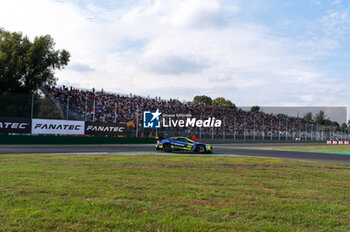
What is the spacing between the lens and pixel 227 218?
467 cm

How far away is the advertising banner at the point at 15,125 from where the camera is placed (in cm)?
2698

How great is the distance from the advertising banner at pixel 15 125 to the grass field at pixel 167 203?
20.8m

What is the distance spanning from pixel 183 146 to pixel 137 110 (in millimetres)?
15384

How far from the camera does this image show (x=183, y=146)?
20531 millimetres

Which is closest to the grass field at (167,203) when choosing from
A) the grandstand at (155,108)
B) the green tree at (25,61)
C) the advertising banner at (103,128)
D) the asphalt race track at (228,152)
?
the asphalt race track at (228,152)

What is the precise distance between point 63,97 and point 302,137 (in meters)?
48.0

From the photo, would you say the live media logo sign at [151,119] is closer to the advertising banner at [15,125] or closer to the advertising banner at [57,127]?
the advertising banner at [57,127]

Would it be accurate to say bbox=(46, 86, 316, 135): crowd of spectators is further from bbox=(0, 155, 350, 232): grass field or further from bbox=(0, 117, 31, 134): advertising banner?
bbox=(0, 155, 350, 232): grass field

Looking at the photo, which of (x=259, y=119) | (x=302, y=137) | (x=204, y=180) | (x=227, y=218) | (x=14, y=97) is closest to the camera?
(x=227, y=218)

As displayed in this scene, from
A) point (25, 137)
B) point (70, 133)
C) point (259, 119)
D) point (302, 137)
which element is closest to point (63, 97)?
point (70, 133)

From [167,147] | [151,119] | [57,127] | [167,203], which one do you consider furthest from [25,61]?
[167,203]

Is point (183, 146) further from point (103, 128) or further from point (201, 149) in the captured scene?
point (103, 128)

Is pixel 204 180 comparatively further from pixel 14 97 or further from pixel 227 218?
pixel 14 97

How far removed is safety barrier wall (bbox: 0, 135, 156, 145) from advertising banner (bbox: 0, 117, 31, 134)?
0.59 meters
